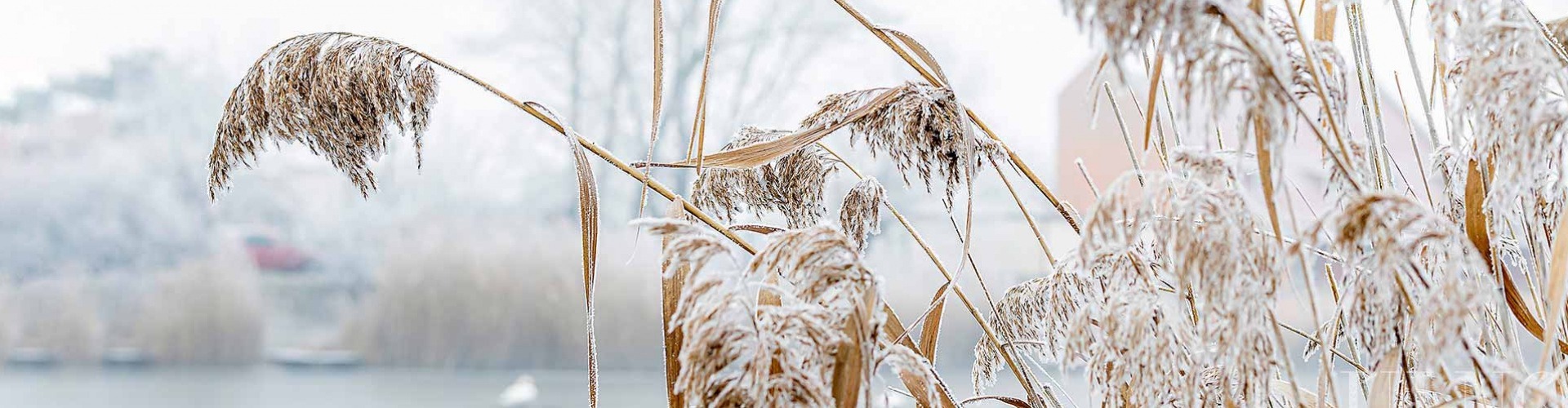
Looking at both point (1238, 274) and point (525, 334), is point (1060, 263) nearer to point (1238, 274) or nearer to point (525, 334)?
point (1238, 274)

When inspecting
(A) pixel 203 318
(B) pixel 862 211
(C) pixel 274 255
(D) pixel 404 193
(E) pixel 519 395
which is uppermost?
(D) pixel 404 193

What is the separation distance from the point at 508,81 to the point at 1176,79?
427 centimetres

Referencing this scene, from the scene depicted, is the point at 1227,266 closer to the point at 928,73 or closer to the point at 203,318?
the point at 928,73

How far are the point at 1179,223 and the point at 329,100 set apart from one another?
368 millimetres

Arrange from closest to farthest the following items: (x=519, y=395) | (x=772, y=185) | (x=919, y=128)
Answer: (x=919, y=128)
(x=772, y=185)
(x=519, y=395)

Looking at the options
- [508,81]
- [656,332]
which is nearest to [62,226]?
[508,81]

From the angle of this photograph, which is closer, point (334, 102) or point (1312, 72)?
point (1312, 72)

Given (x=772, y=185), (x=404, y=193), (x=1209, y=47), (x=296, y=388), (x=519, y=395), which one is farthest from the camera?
(x=404, y=193)

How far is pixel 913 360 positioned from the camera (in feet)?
1.11

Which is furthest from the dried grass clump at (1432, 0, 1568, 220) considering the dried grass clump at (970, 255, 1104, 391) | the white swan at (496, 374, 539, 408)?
the white swan at (496, 374, 539, 408)

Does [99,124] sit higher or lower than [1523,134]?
higher

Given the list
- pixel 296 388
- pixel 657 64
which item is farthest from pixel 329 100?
pixel 296 388

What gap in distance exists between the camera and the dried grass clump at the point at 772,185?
1.79 ft

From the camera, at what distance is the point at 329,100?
49cm
